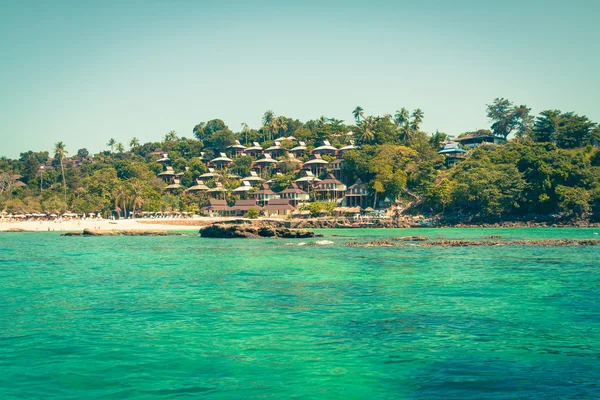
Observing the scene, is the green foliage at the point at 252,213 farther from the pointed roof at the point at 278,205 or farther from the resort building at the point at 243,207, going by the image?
the pointed roof at the point at 278,205

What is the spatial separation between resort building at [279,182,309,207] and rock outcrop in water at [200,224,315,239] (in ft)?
123

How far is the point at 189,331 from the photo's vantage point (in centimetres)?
1377

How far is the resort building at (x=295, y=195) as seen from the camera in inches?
3794

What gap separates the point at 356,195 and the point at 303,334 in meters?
81.0

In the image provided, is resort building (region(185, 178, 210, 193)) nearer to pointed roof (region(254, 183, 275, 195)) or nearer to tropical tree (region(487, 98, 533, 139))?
pointed roof (region(254, 183, 275, 195))

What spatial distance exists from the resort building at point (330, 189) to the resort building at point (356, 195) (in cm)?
204

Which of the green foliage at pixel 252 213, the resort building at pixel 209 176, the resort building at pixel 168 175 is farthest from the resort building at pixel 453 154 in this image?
the resort building at pixel 168 175

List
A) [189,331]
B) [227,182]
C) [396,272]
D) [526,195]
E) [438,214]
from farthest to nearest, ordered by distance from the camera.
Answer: [227,182] → [438,214] → [526,195] → [396,272] → [189,331]

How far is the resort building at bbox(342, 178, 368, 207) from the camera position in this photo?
9293 cm

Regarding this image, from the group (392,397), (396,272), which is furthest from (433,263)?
(392,397)

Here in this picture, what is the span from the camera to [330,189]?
96.2m

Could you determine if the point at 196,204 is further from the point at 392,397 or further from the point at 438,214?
the point at 392,397

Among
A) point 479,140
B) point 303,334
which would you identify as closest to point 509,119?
point 479,140

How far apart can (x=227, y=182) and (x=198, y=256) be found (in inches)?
2944
